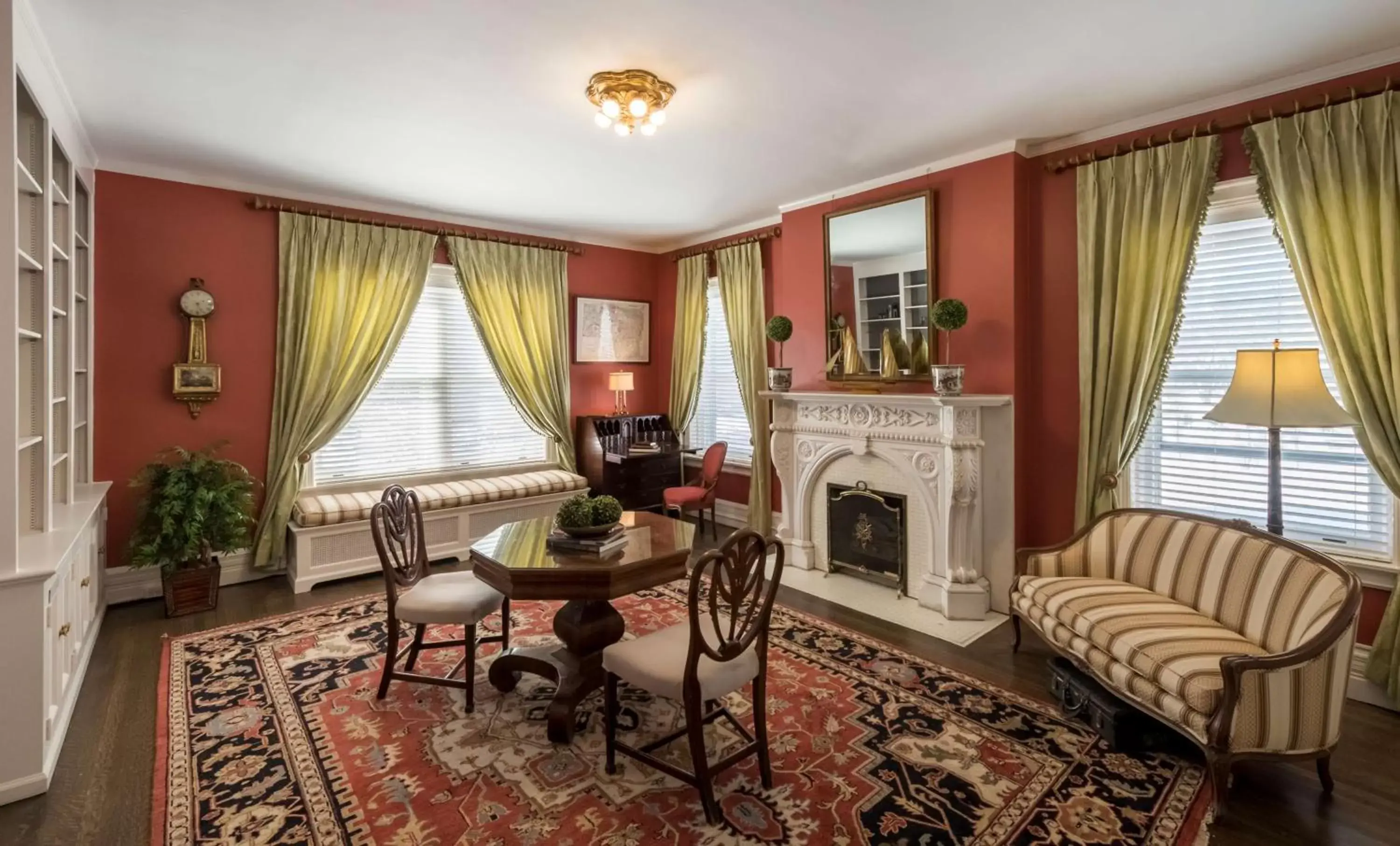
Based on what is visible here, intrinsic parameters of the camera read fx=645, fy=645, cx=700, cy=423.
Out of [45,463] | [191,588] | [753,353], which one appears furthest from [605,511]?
[753,353]

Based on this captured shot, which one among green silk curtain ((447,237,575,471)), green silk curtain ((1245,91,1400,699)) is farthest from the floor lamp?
green silk curtain ((447,237,575,471))

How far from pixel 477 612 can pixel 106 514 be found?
9.82 ft

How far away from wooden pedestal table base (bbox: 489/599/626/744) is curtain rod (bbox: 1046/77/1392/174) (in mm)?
3461

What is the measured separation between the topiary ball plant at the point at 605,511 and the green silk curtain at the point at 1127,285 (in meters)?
2.61

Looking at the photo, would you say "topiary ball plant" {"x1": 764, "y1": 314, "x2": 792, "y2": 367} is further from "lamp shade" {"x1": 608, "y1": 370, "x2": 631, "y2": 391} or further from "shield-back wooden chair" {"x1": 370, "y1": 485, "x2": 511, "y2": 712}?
"shield-back wooden chair" {"x1": 370, "y1": 485, "x2": 511, "y2": 712}

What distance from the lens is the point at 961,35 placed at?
254 cm

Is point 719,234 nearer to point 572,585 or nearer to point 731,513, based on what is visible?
point 731,513

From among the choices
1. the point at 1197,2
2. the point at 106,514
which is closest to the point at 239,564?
the point at 106,514

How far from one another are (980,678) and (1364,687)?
62.7 inches

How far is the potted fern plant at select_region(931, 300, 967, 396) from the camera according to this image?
3.76 meters

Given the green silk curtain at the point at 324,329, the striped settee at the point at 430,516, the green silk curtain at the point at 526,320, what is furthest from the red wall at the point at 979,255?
the green silk curtain at the point at 324,329

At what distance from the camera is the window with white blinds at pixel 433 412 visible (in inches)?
198

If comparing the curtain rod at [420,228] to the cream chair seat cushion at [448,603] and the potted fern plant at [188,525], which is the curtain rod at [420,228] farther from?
the cream chair seat cushion at [448,603]

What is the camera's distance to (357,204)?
15.9 feet
